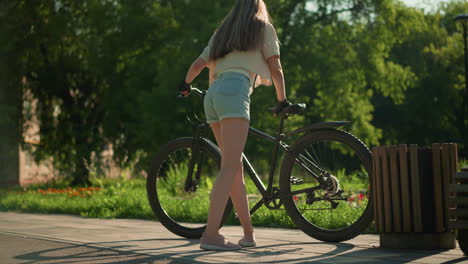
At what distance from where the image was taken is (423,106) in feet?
133

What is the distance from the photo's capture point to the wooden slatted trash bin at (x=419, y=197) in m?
5.01

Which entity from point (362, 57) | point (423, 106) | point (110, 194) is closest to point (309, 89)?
point (362, 57)

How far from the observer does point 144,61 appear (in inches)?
972

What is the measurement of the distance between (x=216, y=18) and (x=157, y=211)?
51.6ft

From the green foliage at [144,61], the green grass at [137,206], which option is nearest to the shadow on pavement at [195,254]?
the green grass at [137,206]

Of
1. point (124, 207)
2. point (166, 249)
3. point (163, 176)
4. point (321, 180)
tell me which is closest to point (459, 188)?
point (321, 180)

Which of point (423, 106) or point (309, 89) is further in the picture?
point (423, 106)

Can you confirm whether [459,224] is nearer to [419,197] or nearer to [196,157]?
[419,197]

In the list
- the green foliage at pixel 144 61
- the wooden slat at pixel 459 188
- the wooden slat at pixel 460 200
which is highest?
the green foliage at pixel 144 61

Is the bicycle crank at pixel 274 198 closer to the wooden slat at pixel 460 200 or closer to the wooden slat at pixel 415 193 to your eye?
the wooden slat at pixel 415 193

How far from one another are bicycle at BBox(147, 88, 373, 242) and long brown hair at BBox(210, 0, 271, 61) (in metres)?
0.63

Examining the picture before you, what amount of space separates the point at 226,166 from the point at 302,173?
0.79 metres

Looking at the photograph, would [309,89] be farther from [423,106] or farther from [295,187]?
[295,187]

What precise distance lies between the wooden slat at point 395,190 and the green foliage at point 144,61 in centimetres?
1437
